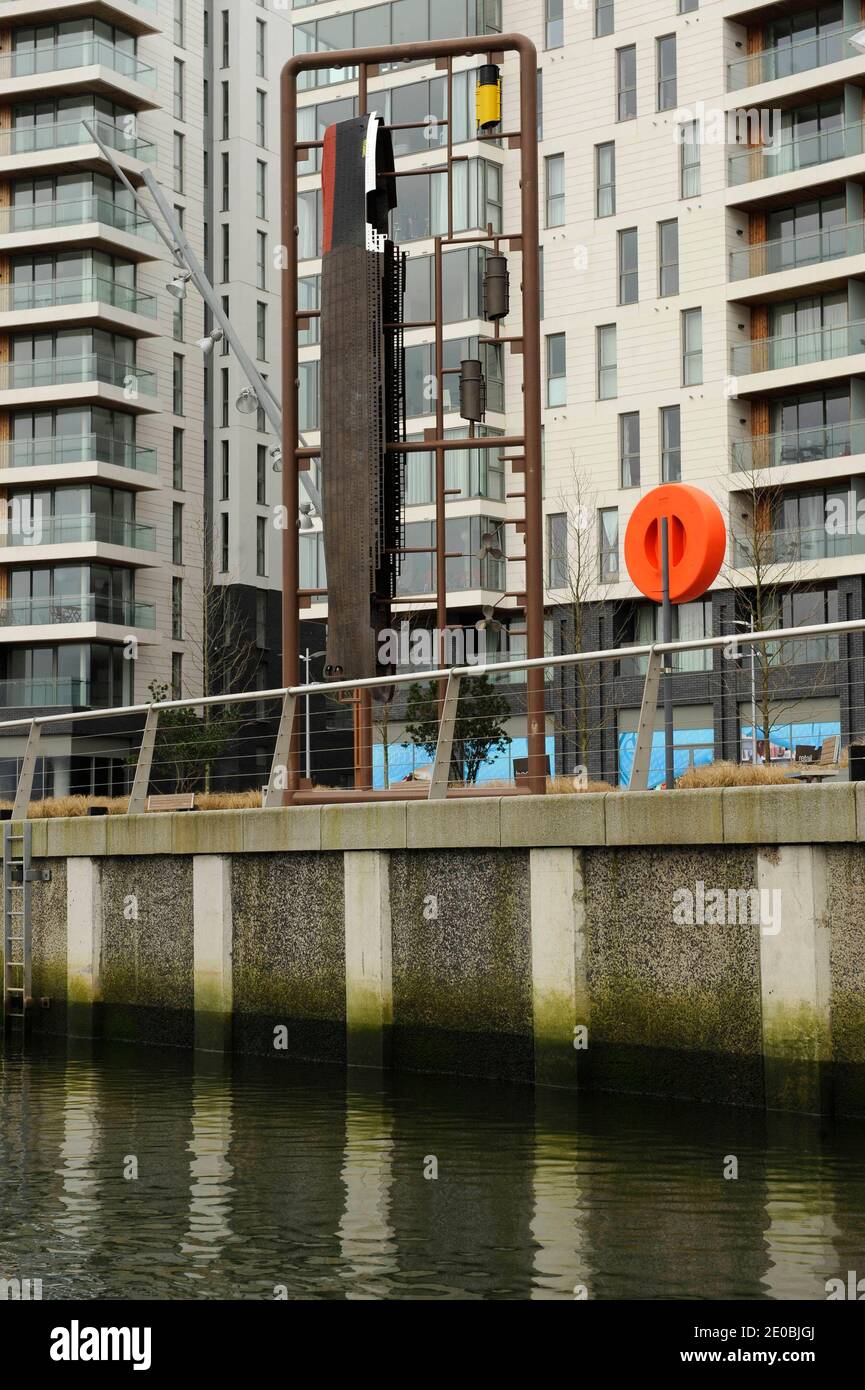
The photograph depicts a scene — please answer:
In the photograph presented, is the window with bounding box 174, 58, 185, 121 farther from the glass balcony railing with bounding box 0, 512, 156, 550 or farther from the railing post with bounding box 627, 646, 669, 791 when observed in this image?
the railing post with bounding box 627, 646, 669, 791

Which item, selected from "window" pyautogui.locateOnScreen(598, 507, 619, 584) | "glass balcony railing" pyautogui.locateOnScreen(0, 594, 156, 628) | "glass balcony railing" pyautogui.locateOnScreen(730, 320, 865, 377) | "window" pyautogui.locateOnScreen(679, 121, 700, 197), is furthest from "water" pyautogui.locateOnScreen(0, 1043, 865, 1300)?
"glass balcony railing" pyautogui.locateOnScreen(0, 594, 156, 628)

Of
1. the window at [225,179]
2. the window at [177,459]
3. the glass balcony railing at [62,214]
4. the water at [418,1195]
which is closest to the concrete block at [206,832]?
the water at [418,1195]

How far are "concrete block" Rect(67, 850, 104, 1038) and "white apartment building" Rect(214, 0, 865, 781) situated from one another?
26886mm

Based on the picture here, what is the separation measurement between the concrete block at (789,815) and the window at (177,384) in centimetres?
5757

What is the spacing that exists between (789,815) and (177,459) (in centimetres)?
5779

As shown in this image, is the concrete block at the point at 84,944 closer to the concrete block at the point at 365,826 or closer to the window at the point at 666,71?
the concrete block at the point at 365,826

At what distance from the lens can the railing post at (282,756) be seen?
54.9 feet

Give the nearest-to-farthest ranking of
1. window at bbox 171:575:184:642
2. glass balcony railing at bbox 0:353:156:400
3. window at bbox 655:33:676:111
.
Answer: window at bbox 655:33:676:111, glass balcony railing at bbox 0:353:156:400, window at bbox 171:575:184:642

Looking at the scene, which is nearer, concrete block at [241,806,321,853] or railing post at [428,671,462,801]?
railing post at [428,671,462,801]

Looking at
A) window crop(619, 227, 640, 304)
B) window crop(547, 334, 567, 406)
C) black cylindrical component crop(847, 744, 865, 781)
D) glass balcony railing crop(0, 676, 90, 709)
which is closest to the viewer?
black cylindrical component crop(847, 744, 865, 781)

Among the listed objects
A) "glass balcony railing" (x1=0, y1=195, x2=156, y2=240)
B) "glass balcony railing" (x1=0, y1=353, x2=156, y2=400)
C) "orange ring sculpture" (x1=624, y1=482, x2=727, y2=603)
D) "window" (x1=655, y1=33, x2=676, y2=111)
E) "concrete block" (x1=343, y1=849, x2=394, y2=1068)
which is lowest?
"concrete block" (x1=343, y1=849, x2=394, y2=1068)

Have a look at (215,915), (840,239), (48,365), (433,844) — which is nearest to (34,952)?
(215,915)

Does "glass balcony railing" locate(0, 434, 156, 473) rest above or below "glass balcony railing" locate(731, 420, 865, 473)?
above

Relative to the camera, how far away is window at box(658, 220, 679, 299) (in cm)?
5394
